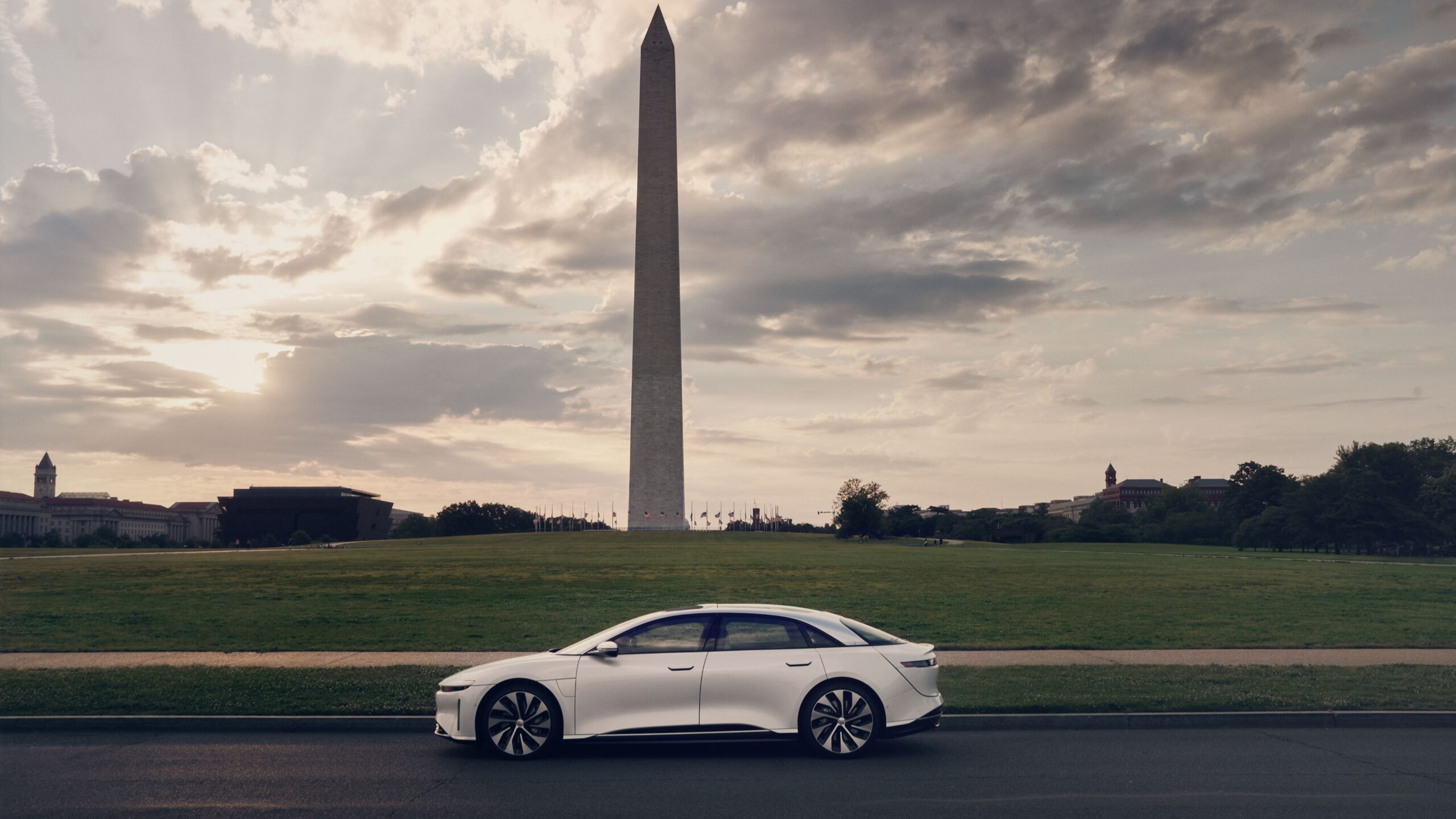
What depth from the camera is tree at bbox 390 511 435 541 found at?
126375 millimetres

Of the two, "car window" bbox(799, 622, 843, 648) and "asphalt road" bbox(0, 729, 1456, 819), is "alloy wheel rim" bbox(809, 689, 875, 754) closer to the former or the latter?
"asphalt road" bbox(0, 729, 1456, 819)

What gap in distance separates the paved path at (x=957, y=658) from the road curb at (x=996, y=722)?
349cm

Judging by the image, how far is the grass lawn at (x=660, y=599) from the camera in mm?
21219

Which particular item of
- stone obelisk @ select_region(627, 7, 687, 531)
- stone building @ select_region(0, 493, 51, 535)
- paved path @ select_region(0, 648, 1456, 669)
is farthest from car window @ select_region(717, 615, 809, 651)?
stone building @ select_region(0, 493, 51, 535)

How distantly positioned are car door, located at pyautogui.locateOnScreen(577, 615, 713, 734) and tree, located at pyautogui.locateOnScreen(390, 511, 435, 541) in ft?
379

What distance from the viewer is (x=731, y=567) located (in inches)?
1644

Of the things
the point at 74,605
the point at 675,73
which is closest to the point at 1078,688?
the point at 74,605

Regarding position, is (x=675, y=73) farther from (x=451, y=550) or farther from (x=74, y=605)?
(x=74, y=605)

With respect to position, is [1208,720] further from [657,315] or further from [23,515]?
[23,515]

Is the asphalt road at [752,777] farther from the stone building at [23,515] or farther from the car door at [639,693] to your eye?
the stone building at [23,515]

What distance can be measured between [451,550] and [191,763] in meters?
52.5

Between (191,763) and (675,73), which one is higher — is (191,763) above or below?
Result: below

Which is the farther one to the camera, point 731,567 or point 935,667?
point 731,567

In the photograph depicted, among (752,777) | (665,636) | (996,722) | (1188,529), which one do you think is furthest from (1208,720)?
(1188,529)
